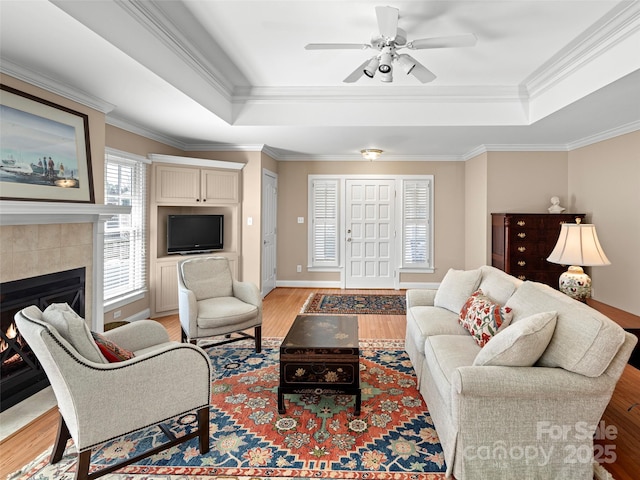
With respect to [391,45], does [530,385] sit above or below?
below

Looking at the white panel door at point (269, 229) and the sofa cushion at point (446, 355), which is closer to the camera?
the sofa cushion at point (446, 355)

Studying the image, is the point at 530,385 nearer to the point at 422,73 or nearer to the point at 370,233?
the point at 422,73

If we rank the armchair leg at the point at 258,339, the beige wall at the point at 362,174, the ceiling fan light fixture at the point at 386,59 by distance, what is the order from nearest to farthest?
the ceiling fan light fixture at the point at 386,59, the armchair leg at the point at 258,339, the beige wall at the point at 362,174

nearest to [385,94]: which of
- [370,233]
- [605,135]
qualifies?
[605,135]

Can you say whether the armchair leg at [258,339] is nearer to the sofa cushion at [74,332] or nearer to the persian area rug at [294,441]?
the persian area rug at [294,441]

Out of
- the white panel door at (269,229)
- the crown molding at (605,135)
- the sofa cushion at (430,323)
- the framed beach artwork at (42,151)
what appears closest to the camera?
the framed beach artwork at (42,151)

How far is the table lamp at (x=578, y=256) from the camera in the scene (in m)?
2.76

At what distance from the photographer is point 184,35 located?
281 cm

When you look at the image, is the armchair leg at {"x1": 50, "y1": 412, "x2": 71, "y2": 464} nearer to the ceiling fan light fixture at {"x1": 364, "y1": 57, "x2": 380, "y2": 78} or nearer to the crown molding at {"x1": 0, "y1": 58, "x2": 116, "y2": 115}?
the crown molding at {"x1": 0, "y1": 58, "x2": 116, "y2": 115}

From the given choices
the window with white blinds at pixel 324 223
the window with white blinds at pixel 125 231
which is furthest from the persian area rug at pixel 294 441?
the window with white blinds at pixel 324 223

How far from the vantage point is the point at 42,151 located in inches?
105

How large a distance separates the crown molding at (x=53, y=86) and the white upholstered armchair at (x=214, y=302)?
166 centimetres

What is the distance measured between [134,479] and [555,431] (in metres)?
2.15

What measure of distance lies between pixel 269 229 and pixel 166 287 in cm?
203
